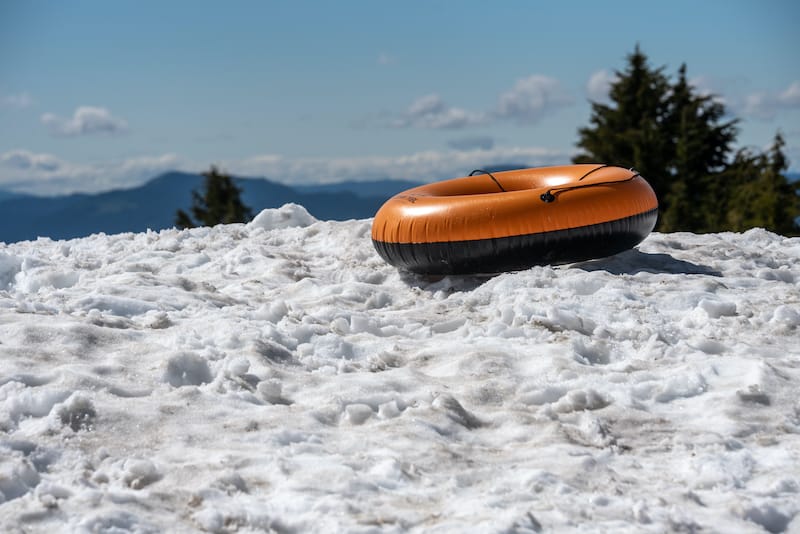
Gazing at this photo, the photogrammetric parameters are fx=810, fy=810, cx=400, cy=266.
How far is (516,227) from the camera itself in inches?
257

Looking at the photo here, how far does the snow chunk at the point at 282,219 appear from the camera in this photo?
9.55 meters

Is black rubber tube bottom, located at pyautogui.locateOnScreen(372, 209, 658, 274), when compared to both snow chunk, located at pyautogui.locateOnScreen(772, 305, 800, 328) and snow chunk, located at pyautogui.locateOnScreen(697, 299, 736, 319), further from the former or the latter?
snow chunk, located at pyautogui.locateOnScreen(772, 305, 800, 328)

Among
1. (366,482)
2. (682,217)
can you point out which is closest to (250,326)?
(366,482)

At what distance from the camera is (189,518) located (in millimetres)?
2984

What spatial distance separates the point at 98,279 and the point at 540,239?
3.63 m

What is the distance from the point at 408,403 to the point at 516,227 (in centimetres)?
279

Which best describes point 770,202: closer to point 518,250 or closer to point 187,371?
point 518,250

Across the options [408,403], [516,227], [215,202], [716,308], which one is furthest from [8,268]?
[215,202]

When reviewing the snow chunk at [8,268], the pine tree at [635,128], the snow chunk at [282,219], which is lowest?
the snow chunk at [8,268]

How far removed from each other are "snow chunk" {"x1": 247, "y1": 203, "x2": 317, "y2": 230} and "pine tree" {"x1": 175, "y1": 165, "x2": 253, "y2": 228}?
29.4 m

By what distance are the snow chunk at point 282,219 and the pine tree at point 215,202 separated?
1157 inches

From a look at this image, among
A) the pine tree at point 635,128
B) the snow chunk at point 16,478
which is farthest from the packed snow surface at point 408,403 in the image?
the pine tree at point 635,128

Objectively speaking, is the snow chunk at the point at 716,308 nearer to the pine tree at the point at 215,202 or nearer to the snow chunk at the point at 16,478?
the snow chunk at the point at 16,478

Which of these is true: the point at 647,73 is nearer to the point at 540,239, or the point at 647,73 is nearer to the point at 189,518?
the point at 540,239
